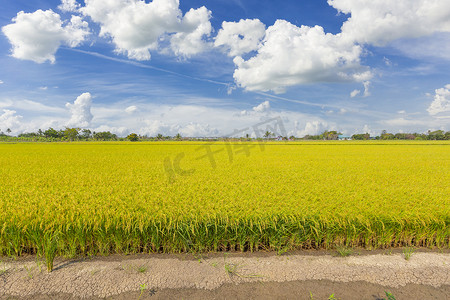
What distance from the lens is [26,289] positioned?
8.95 feet

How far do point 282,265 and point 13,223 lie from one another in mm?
4270

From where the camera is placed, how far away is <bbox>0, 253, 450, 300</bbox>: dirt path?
270cm

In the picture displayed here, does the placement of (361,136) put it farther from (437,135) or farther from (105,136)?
(105,136)

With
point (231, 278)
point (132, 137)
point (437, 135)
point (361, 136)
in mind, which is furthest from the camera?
point (361, 136)

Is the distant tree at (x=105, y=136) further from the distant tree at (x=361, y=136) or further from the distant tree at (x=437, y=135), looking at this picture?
the distant tree at (x=437, y=135)

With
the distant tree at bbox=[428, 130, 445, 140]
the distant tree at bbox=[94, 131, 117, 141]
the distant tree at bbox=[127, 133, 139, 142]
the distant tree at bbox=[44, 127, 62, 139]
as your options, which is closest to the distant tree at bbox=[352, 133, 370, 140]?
the distant tree at bbox=[428, 130, 445, 140]

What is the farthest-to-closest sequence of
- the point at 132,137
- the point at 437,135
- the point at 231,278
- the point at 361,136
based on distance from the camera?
the point at 361,136 < the point at 132,137 < the point at 437,135 < the point at 231,278

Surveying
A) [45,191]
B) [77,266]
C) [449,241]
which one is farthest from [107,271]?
[449,241]

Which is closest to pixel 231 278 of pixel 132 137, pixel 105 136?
pixel 132 137

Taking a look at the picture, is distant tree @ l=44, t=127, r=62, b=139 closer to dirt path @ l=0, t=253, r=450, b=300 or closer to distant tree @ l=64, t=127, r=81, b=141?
distant tree @ l=64, t=127, r=81, b=141

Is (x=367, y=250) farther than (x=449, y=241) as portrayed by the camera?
No

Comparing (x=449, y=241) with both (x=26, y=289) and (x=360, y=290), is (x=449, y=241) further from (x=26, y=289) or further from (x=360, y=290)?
(x=26, y=289)

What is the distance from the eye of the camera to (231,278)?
2930mm

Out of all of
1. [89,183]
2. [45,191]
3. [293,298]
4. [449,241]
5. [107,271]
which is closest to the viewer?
[293,298]
